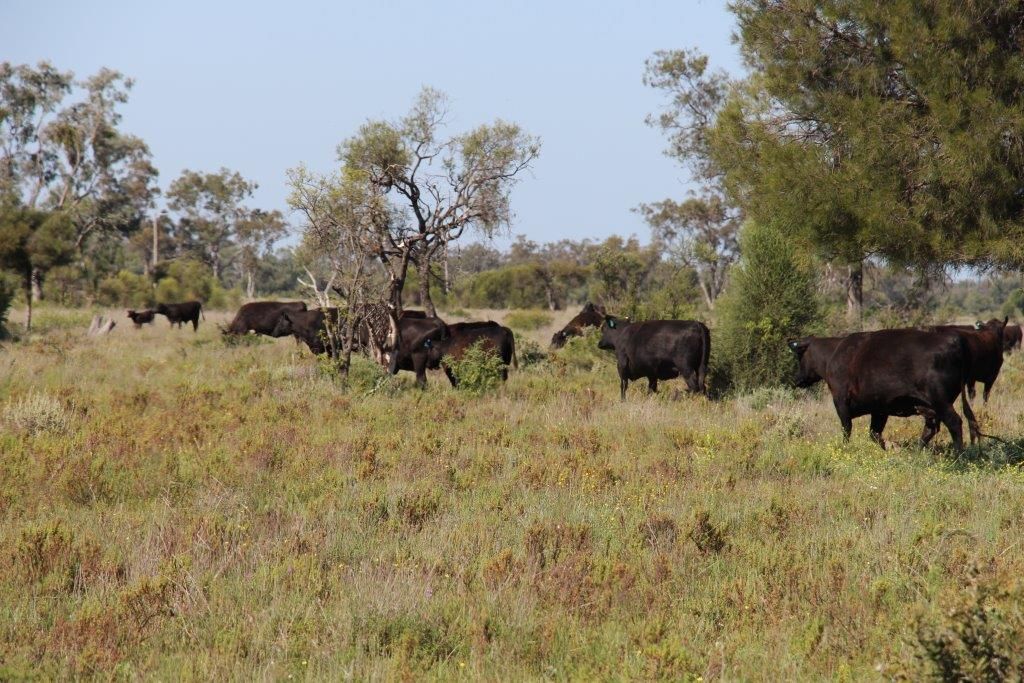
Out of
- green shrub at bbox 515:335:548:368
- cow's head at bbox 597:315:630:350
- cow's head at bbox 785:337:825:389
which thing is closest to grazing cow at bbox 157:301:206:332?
green shrub at bbox 515:335:548:368

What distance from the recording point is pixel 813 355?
1121cm

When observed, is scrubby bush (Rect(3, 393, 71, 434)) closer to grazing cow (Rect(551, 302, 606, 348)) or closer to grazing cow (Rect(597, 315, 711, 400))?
grazing cow (Rect(597, 315, 711, 400))

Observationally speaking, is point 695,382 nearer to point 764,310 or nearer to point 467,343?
point 764,310

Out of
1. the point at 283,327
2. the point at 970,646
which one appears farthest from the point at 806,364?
the point at 283,327

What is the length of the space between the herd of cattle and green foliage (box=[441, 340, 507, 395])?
0.44 metres

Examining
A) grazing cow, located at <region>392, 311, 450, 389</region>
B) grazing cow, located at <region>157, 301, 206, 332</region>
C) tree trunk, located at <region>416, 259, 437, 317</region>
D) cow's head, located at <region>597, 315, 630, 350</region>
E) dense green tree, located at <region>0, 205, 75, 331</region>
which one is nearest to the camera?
grazing cow, located at <region>392, 311, 450, 389</region>

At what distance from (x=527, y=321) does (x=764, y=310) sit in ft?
67.1

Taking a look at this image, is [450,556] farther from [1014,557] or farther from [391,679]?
[1014,557]

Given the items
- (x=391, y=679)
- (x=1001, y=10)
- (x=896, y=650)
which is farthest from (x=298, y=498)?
(x=1001, y=10)

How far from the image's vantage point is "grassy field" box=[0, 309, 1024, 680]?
14.0ft

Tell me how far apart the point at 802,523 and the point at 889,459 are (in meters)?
2.49

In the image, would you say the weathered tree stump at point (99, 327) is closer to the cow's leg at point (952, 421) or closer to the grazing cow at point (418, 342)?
the grazing cow at point (418, 342)

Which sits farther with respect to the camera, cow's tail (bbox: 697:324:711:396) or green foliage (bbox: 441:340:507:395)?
cow's tail (bbox: 697:324:711:396)

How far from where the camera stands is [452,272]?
23.4m
